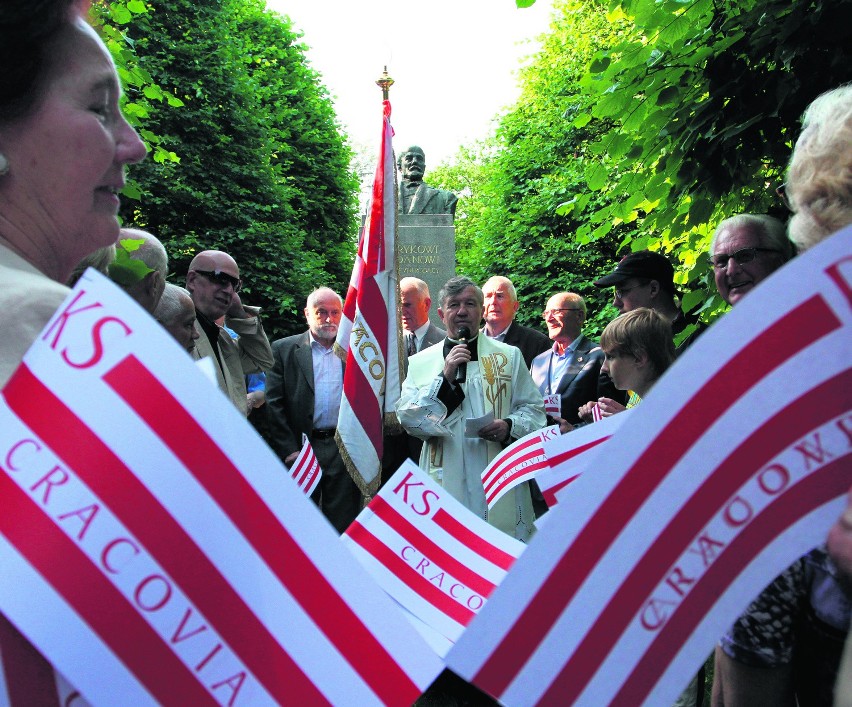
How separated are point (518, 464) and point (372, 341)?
214 cm

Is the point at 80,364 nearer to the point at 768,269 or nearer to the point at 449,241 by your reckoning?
the point at 768,269

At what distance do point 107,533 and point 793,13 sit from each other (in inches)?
149

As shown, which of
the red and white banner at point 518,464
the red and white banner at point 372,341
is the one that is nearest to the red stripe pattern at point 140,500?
the red and white banner at point 518,464

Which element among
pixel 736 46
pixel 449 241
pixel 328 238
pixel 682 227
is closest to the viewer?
pixel 736 46

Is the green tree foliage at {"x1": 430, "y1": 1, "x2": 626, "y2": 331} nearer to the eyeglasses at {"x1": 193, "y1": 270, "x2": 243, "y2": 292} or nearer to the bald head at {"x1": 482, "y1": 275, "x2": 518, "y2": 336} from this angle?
the bald head at {"x1": 482, "y1": 275, "x2": 518, "y2": 336}

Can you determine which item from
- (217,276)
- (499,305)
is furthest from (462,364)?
(499,305)

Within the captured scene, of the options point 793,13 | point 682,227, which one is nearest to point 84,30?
point 793,13

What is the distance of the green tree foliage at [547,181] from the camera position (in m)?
18.7

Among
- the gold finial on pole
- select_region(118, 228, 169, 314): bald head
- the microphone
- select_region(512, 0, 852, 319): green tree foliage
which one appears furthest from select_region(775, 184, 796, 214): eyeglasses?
the gold finial on pole

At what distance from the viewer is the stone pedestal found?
11781 millimetres

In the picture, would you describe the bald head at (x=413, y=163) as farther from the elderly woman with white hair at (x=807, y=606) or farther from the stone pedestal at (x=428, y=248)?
the elderly woman with white hair at (x=807, y=606)

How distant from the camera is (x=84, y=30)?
1.22 meters

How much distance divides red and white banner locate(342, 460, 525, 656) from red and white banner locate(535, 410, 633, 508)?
21 centimetres

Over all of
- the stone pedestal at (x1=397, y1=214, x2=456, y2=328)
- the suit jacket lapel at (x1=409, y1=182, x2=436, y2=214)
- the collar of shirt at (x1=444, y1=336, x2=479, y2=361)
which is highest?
the suit jacket lapel at (x1=409, y1=182, x2=436, y2=214)
